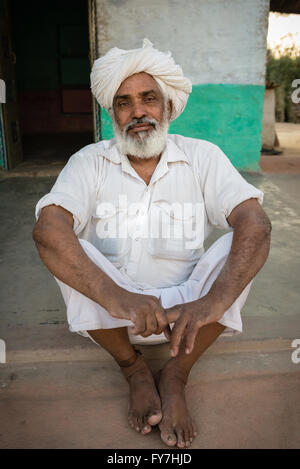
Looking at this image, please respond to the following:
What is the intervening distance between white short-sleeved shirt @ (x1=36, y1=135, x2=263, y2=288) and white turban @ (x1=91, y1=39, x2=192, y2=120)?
0.32m

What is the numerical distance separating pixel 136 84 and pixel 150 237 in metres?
0.74

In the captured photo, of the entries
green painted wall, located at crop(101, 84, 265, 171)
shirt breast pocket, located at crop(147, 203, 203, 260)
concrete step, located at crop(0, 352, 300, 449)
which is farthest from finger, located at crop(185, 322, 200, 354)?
green painted wall, located at crop(101, 84, 265, 171)

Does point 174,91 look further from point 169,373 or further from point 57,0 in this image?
point 57,0

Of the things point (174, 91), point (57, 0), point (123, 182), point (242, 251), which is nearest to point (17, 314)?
point (123, 182)

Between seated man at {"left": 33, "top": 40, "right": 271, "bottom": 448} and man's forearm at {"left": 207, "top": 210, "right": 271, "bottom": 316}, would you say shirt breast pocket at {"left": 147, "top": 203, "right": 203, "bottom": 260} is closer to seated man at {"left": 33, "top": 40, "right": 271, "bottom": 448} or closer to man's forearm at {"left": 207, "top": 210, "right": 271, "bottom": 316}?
seated man at {"left": 33, "top": 40, "right": 271, "bottom": 448}

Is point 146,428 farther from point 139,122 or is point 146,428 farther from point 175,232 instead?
point 139,122

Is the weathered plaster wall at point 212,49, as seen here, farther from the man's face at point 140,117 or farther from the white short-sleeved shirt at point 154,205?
the white short-sleeved shirt at point 154,205

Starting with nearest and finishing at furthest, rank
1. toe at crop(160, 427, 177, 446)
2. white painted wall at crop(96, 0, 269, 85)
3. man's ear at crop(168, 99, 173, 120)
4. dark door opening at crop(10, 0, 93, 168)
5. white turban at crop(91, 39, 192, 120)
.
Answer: toe at crop(160, 427, 177, 446)
white turban at crop(91, 39, 192, 120)
man's ear at crop(168, 99, 173, 120)
white painted wall at crop(96, 0, 269, 85)
dark door opening at crop(10, 0, 93, 168)

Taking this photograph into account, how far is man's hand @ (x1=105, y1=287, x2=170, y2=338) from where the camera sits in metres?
1.43

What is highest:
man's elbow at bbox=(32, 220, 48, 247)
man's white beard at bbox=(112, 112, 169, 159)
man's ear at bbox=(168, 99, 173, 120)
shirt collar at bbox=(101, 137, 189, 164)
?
man's ear at bbox=(168, 99, 173, 120)

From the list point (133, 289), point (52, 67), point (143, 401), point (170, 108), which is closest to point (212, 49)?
point (170, 108)

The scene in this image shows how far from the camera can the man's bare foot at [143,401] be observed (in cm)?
147

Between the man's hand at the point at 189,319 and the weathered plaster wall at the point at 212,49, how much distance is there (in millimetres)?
3845

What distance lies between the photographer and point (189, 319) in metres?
1.46
